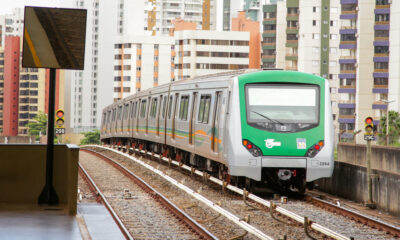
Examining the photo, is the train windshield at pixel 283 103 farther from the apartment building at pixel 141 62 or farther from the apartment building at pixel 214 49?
the apartment building at pixel 141 62

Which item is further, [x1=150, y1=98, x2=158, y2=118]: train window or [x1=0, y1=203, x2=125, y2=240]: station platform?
[x1=150, y1=98, x2=158, y2=118]: train window

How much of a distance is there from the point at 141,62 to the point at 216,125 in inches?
4683

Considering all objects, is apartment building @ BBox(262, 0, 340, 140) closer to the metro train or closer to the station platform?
the metro train

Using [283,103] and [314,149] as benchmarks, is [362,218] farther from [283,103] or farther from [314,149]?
[283,103]

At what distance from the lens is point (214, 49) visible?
4889 inches

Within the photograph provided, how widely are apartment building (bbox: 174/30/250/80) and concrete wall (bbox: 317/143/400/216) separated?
329 ft

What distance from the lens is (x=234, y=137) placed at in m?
16.0

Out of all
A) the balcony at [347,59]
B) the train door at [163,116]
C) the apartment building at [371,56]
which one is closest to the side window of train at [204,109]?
the train door at [163,116]

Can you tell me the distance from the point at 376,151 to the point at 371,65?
59864mm

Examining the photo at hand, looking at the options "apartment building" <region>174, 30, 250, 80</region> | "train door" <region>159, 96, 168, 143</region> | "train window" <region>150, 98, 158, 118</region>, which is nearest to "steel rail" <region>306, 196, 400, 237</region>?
"train door" <region>159, 96, 168, 143</region>

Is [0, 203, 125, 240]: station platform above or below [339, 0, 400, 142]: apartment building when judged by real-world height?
below

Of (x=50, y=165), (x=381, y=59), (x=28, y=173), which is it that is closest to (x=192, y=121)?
(x=28, y=173)

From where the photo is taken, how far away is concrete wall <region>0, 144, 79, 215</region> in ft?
37.8

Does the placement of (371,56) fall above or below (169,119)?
above
